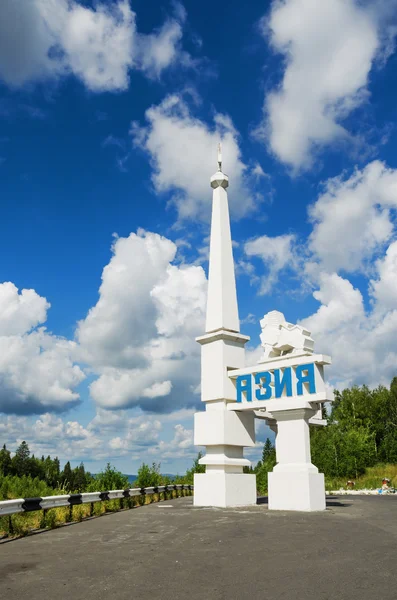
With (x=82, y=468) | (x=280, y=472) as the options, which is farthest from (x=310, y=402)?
(x=82, y=468)

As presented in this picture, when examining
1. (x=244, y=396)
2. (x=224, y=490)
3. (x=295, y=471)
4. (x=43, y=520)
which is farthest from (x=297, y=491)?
(x=43, y=520)

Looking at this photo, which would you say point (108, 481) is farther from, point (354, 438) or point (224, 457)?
point (354, 438)

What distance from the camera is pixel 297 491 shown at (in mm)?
18250

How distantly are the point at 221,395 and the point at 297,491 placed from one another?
17.1 ft

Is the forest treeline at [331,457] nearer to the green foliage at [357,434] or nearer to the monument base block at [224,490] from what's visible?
the green foliage at [357,434]

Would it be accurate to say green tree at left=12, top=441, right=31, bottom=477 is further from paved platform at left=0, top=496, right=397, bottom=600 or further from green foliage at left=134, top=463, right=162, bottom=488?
paved platform at left=0, top=496, right=397, bottom=600

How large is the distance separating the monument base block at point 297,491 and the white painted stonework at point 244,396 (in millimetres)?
33

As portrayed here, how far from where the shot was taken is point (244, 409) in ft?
70.8

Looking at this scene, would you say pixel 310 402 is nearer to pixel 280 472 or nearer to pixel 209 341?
pixel 280 472

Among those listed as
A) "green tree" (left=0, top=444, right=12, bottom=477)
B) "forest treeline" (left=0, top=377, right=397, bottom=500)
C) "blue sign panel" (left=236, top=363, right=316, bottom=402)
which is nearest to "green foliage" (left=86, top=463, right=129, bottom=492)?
"forest treeline" (left=0, top=377, right=397, bottom=500)

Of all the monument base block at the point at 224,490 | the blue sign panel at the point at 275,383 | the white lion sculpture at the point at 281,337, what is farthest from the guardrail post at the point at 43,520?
the white lion sculpture at the point at 281,337

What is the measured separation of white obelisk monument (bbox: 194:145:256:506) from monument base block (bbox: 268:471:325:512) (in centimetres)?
250

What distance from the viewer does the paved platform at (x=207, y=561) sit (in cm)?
680

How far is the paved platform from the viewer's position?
22.3 feet
